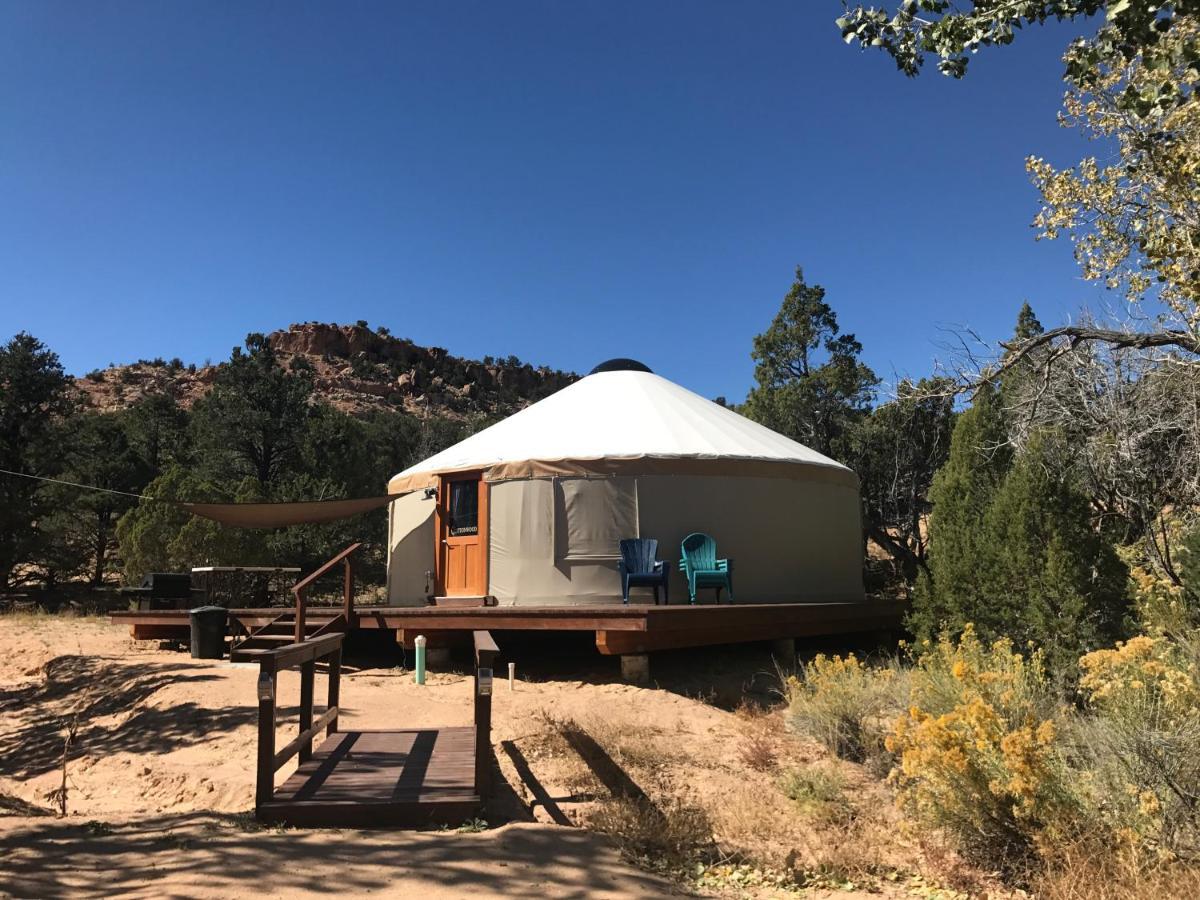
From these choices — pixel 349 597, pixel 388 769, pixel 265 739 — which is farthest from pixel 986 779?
pixel 349 597

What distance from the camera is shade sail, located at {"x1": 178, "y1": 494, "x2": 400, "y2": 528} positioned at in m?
8.34

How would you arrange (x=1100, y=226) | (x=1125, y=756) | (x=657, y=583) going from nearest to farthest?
(x=1125, y=756) → (x=1100, y=226) → (x=657, y=583)

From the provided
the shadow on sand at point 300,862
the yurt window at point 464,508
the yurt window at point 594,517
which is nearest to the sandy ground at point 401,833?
the shadow on sand at point 300,862

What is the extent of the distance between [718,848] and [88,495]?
44.9 ft

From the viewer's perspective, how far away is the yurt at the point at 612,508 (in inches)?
293

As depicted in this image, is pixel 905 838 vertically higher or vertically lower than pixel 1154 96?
lower

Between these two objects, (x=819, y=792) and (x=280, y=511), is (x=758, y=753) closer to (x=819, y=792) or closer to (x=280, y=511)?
(x=819, y=792)

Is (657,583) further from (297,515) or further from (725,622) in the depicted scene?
(297,515)

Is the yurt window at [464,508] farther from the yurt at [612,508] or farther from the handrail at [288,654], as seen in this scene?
the handrail at [288,654]

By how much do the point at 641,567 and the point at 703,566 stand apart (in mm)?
572

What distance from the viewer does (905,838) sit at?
3.74m

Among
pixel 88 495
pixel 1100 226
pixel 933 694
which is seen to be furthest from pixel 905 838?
pixel 88 495

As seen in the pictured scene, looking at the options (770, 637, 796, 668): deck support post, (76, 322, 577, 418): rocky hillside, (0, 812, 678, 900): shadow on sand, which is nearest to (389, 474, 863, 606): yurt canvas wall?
(770, 637, 796, 668): deck support post

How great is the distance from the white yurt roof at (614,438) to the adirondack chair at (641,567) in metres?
0.73
